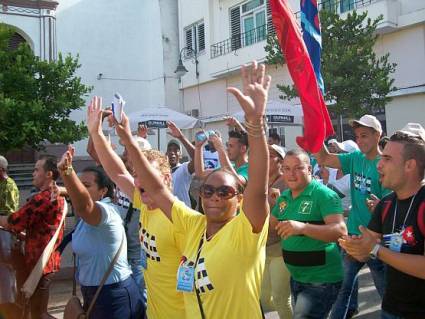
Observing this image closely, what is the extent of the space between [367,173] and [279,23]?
1616 millimetres

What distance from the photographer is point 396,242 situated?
9.70ft

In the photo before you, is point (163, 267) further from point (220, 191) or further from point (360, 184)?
point (360, 184)

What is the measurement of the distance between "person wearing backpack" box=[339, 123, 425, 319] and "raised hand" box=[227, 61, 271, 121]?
3.02 feet

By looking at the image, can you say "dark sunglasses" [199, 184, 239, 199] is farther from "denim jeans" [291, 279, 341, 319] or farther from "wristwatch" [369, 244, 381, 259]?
"denim jeans" [291, 279, 341, 319]

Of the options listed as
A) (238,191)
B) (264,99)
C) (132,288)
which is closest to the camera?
(264,99)

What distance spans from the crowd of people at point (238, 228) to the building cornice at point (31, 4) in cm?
1748

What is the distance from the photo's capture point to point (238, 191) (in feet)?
9.02

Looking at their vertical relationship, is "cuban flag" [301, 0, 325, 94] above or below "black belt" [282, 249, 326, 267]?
above

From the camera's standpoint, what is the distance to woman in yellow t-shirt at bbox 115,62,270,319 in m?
2.35

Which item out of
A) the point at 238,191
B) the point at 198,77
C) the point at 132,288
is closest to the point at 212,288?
the point at 238,191

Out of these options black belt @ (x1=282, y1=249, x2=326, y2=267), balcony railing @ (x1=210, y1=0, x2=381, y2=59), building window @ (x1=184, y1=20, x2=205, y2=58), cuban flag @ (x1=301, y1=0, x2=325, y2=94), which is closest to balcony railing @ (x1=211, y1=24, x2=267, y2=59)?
balcony railing @ (x1=210, y1=0, x2=381, y2=59)

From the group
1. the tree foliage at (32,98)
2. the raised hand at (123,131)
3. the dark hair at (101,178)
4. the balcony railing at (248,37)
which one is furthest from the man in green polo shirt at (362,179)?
the balcony railing at (248,37)

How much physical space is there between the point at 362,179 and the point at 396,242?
214 cm

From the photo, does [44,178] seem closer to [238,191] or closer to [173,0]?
[238,191]
